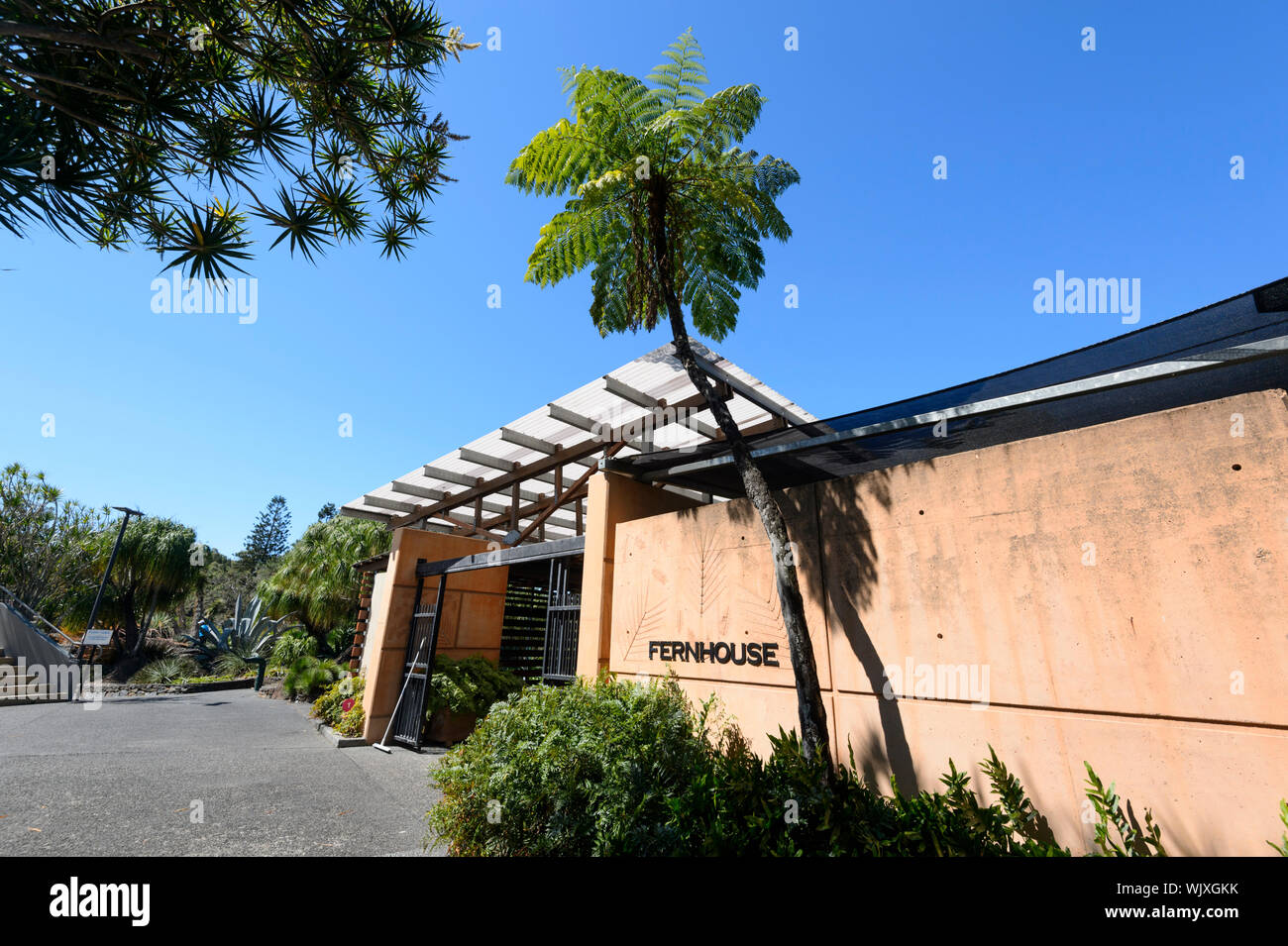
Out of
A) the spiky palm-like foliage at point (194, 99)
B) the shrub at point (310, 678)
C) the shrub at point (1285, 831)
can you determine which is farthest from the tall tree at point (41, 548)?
the shrub at point (1285, 831)

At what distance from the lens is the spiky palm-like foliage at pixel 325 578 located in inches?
965

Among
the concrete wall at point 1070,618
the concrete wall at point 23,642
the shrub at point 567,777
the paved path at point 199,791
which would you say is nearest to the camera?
the concrete wall at point 1070,618

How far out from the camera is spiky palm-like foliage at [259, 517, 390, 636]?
2452 centimetres

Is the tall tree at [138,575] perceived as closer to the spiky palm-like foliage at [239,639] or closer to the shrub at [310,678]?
the spiky palm-like foliage at [239,639]

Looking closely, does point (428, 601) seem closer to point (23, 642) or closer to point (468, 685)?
point (468, 685)

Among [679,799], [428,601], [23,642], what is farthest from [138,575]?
[679,799]

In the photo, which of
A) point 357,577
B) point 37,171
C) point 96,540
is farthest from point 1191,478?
point 96,540

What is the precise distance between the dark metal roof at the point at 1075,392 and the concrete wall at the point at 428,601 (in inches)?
318

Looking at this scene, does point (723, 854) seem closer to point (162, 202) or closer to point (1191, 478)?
point (1191, 478)

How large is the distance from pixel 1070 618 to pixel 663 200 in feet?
18.6

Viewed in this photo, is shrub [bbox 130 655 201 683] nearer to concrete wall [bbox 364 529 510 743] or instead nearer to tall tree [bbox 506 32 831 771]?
concrete wall [bbox 364 529 510 743]

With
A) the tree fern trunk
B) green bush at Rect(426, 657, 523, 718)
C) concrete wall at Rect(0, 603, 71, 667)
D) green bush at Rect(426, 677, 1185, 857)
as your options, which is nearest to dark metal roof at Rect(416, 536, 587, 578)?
green bush at Rect(426, 657, 523, 718)

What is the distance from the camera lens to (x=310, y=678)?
19.2 m
